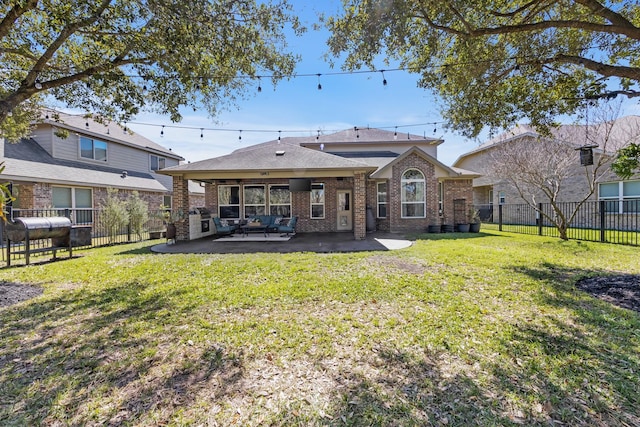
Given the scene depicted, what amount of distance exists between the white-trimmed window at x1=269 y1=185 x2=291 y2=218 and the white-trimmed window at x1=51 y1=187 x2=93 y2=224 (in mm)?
9296

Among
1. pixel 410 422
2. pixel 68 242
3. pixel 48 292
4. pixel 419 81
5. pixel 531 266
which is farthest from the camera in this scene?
pixel 68 242

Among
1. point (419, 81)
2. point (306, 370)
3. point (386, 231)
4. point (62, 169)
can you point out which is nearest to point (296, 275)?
point (306, 370)

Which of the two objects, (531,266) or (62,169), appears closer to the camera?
(531,266)

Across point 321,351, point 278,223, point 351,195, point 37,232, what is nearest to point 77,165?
point 37,232

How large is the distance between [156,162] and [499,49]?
74.7ft

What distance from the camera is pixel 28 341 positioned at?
12.3 ft

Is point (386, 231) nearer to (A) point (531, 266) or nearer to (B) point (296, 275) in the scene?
(A) point (531, 266)

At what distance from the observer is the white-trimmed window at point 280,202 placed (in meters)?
15.1

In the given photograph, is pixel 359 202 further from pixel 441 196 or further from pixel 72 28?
pixel 72 28

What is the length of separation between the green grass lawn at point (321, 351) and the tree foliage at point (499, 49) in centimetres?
426

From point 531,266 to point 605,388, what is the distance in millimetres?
5055

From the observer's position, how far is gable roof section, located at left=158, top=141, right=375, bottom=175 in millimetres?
11180

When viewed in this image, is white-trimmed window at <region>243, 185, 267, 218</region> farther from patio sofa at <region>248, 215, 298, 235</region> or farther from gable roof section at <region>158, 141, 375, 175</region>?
gable roof section at <region>158, 141, 375, 175</region>

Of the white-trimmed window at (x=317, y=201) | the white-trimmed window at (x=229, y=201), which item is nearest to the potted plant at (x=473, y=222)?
the white-trimmed window at (x=317, y=201)
